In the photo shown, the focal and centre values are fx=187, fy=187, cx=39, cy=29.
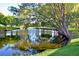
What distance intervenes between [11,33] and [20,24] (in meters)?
0.09

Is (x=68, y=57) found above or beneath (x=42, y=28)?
beneath

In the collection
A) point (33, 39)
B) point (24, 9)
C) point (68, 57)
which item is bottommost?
point (68, 57)

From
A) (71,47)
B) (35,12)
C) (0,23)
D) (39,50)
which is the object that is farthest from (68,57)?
(0,23)

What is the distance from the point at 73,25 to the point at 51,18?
0.17 m

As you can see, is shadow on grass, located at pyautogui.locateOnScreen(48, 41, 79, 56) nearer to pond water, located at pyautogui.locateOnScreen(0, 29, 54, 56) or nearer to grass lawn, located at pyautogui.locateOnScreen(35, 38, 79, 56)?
grass lawn, located at pyautogui.locateOnScreen(35, 38, 79, 56)

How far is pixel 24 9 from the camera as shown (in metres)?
1.39

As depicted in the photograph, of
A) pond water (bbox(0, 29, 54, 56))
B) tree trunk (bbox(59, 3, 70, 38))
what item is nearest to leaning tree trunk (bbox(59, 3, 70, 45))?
tree trunk (bbox(59, 3, 70, 38))

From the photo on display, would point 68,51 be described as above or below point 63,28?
below

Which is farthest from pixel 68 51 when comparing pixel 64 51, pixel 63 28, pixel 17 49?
pixel 17 49

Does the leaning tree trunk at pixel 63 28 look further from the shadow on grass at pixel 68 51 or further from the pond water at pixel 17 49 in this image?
the pond water at pixel 17 49

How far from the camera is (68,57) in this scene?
1356 millimetres

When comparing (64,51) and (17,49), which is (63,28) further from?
(17,49)

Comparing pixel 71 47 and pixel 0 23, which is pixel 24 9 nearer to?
pixel 0 23

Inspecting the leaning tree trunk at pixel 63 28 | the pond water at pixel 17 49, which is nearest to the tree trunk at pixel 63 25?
the leaning tree trunk at pixel 63 28
